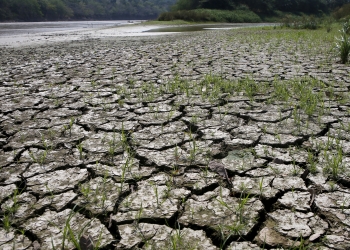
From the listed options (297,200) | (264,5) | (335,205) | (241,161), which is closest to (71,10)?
(264,5)

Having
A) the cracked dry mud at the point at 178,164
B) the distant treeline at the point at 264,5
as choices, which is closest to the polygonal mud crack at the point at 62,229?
the cracked dry mud at the point at 178,164

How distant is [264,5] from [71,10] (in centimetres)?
3980

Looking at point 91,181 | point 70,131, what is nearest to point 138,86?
point 70,131

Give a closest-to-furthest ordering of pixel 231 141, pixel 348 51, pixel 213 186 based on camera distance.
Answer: pixel 213 186
pixel 231 141
pixel 348 51

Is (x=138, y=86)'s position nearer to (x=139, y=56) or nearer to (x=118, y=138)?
(x=118, y=138)

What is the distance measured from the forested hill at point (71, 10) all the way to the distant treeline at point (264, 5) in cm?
2388

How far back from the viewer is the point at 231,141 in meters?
2.37

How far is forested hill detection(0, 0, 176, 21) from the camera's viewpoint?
51.4 meters

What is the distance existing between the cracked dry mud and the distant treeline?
4123cm

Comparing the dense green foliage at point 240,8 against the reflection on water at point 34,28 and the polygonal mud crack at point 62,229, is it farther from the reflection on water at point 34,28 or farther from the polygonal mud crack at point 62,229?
the polygonal mud crack at point 62,229

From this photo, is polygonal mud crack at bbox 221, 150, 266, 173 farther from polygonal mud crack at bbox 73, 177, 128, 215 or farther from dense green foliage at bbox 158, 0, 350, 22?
dense green foliage at bbox 158, 0, 350, 22

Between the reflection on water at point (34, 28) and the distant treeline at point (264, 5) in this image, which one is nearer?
the reflection on water at point (34, 28)

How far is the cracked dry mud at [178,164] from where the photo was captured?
143 centimetres

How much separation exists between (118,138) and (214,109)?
1.01 metres
